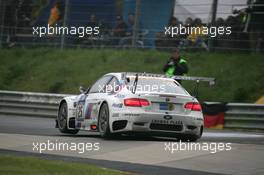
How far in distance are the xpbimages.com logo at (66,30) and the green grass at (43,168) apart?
16.1 m

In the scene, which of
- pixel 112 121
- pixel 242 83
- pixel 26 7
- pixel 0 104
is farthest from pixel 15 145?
pixel 26 7

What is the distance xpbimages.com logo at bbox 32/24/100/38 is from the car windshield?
11.4 meters

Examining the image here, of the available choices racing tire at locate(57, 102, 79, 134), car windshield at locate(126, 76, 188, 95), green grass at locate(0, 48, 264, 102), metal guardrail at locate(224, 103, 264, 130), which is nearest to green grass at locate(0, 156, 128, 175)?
car windshield at locate(126, 76, 188, 95)

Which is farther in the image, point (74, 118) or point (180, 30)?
point (180, 30)

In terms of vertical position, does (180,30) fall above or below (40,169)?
above

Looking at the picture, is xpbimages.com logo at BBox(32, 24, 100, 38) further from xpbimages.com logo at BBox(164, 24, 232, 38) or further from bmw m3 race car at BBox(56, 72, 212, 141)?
bmw m3 race car at BBox(56, 72, 212, 141)

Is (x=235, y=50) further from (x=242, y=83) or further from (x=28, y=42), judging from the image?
(x=28, y=42)

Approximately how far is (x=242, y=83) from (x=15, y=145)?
1022 centimetres

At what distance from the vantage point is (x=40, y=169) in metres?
10.9

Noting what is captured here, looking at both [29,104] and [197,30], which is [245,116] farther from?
[29,104]

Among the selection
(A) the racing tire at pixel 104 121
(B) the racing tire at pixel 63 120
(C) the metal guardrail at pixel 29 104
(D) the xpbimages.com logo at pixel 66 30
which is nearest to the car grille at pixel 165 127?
(A) the racing tire at pixel 104 121

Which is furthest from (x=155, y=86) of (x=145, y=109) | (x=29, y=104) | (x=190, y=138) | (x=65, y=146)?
(x=29, y=104)

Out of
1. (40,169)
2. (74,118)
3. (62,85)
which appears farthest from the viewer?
(62,85)

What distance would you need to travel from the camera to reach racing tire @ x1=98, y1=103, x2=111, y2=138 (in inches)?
619
